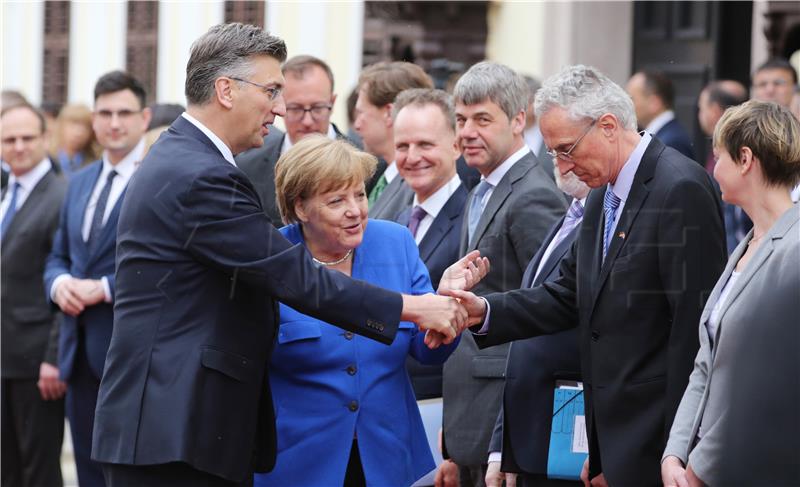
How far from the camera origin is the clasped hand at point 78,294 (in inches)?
269

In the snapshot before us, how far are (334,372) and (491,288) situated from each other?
966mm

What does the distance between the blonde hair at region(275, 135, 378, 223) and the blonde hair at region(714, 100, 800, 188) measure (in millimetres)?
1181

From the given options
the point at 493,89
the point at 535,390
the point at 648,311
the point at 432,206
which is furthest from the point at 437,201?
the point at 648,311

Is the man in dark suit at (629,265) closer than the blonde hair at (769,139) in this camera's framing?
No

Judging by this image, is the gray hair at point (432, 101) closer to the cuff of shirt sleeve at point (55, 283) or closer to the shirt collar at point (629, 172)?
the shirt collar at point (629, 172)

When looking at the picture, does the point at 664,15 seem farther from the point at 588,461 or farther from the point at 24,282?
the point at 588,461

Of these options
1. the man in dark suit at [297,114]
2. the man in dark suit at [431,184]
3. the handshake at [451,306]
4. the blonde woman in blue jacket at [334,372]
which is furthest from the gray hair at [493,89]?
the blonde woman in blue jacket at [334,372]

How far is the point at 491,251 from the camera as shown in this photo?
5.28 metres

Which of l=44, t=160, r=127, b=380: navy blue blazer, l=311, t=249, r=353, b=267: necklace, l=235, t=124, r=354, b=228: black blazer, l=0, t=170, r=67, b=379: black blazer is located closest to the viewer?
l=311, t=249, r=353, b=267: necklace

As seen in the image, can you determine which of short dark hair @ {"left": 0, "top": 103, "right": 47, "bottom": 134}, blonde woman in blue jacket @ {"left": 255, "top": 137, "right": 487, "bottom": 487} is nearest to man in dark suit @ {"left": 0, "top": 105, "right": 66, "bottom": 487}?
short dark hair @ {"left": 0, "top": 103, "right": 47, "bottom": 134}

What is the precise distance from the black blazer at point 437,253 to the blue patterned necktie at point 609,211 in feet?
3.64

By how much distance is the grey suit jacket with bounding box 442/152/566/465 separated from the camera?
5227 mm

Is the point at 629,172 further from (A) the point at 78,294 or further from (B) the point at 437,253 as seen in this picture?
(A) the point at 78,294

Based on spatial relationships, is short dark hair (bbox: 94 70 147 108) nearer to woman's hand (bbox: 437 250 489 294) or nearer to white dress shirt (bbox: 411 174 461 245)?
white dress shirt (bbox: 411 174 461 245)
